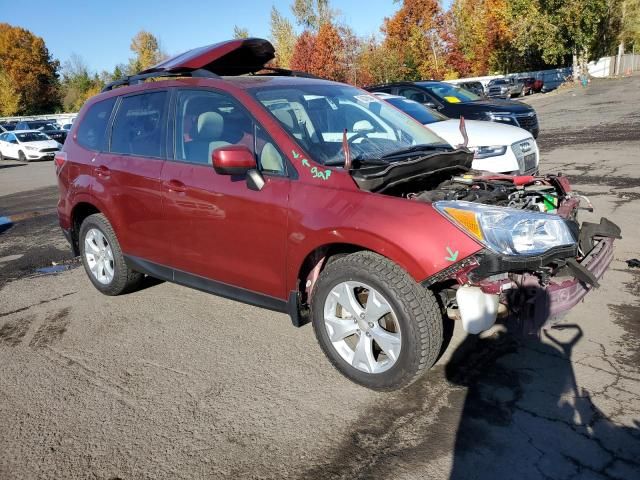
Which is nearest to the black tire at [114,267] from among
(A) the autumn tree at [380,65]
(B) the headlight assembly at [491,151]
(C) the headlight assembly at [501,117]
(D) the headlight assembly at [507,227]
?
(D) the headlight assembly at [507,227]

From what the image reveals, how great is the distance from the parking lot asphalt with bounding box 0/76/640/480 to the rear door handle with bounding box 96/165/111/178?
118cm

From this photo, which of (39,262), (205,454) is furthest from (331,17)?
(205,454)

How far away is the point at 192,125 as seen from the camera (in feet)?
13.4

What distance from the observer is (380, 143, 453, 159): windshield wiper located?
3740mm

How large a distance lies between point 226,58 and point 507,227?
310 cm

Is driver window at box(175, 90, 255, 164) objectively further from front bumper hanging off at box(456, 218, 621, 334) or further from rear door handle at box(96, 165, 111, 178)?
front bumper hanging off at box(456, 218, 621, 334)

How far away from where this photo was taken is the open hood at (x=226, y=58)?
463 cm

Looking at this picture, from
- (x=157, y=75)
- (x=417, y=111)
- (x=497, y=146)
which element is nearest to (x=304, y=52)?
(x=417, y=111)

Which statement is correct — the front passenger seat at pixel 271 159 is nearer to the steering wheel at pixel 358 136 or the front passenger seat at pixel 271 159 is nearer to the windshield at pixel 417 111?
the steering wheel at pixel 358 136

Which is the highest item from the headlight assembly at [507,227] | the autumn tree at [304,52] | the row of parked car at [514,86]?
the autumn tree at [304,52]

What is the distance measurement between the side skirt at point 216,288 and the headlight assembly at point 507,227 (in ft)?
3.85

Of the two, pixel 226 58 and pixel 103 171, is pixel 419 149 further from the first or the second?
pixel 103 171

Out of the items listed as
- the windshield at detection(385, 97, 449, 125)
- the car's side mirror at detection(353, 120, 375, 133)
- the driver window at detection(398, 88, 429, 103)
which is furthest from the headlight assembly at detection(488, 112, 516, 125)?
the car's side mirror at detection(353, 120, 375, 133)

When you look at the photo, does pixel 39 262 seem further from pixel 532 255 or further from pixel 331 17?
pixel 331 17
